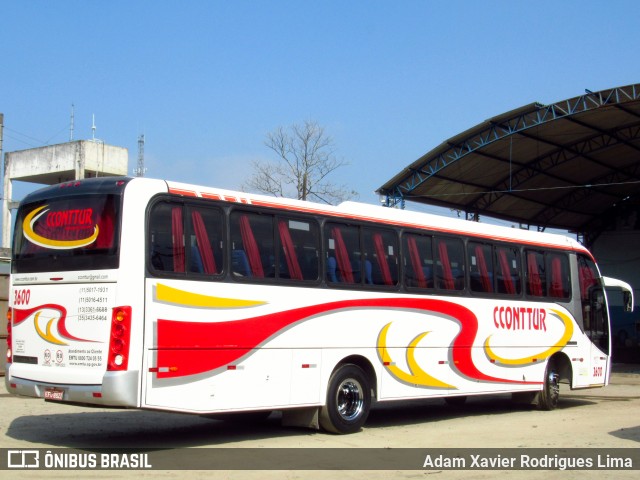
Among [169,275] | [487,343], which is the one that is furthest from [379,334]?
[169,275]

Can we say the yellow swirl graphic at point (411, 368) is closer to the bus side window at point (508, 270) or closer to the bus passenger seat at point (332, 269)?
the bus passenger seat at point (332, 269)

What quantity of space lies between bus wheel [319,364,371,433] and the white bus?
0.07ft

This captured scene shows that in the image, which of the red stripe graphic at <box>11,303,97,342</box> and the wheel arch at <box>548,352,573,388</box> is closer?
the red stripe graphic at <box>11,303,97,342</box>

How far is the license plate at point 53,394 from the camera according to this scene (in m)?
9.76

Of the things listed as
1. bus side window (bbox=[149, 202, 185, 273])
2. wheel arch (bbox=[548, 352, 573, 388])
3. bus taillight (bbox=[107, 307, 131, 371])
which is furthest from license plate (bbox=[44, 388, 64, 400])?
wheel arch (bbox=[548, 352, 573, 388])

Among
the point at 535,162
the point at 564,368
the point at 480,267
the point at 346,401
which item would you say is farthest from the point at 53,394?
the point at 535,162

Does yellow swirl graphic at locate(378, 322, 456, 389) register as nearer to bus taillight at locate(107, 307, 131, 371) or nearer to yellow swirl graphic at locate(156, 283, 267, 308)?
yellow swirl graphic at locate(156, 283, 267, 308)

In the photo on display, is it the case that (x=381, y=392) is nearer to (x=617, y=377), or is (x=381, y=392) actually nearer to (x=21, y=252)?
(x=21, y=252)

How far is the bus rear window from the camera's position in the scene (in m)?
9.66

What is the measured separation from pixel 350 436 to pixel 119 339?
13.1 feet

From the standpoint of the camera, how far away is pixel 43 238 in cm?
1042

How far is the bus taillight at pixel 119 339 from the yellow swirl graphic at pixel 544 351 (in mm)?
7427

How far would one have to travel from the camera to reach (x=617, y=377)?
27.3m

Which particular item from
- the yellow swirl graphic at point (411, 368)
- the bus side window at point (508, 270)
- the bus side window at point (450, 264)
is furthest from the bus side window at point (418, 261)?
the bus side window at point (508, 270)
